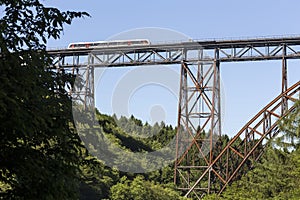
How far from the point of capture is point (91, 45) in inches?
1382

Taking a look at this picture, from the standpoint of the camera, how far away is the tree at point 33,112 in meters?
6.07

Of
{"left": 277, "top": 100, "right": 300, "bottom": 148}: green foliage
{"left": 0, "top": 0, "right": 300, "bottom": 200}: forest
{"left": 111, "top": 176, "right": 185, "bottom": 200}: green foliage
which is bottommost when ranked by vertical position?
{"left": 111, "top": 176, "right": 185, "bottom": 200}: green foliage

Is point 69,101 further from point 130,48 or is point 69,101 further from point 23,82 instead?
point 130,48

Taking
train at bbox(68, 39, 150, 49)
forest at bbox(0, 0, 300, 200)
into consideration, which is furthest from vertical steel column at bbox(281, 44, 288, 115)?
forest at bbox(0, 0, 300, 200)

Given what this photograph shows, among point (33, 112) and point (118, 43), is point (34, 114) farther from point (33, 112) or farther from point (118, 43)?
point (118, 43)

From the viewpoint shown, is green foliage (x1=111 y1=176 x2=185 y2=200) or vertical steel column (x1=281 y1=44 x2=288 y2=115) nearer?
vertical steel column (x1=281 y1=44 x2=288 y2=115)

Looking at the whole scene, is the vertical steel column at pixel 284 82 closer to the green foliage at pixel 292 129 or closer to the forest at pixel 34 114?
the green foliage at pixel 292 129

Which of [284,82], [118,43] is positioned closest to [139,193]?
[118,43]

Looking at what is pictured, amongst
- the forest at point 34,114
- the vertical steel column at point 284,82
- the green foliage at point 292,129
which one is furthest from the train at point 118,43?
the forest at point 34,114

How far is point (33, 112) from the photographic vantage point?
6.25m

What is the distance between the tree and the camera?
19.9 feet

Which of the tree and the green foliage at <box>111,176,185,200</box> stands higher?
the tree

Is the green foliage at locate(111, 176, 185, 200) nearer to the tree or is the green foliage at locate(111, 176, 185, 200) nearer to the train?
the train

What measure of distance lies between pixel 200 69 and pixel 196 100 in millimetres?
1773
